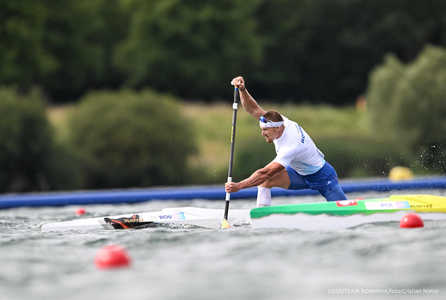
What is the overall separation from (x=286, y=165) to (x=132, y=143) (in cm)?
1408

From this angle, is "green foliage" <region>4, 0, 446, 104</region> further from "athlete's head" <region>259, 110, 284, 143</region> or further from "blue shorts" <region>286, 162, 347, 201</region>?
"athlete's head" <region>259, 110, 284, 143</region>

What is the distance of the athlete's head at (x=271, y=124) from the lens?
9211 millimetres

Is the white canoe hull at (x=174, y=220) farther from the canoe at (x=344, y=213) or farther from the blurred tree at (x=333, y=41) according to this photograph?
the blurred tree at (x=333, y=41)

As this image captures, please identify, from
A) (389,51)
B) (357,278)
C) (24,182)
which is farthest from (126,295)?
(389,51)

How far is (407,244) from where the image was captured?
7488 mm

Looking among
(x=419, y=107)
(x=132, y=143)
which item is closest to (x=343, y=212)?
(x=132, y=143)

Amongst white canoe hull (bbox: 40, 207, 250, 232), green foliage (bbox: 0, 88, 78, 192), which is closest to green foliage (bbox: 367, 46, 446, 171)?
green foliage (bbox: 0, 88, 78, 192)

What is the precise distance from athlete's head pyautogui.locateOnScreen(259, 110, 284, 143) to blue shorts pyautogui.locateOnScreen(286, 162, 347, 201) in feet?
2.10

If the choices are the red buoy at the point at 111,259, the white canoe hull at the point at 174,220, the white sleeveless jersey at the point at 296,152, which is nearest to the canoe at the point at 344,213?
the white sleeveless jersey at the point at 296,152

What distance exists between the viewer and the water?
18.6 feet

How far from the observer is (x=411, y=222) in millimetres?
8602

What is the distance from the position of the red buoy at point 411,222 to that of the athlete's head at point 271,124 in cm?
176

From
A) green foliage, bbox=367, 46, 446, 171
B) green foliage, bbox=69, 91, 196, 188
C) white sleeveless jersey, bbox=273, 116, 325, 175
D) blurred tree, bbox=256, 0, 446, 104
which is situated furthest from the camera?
blurred tree, bbox=256, 0, 446, 104

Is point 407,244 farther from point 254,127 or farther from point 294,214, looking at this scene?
point 254,127
